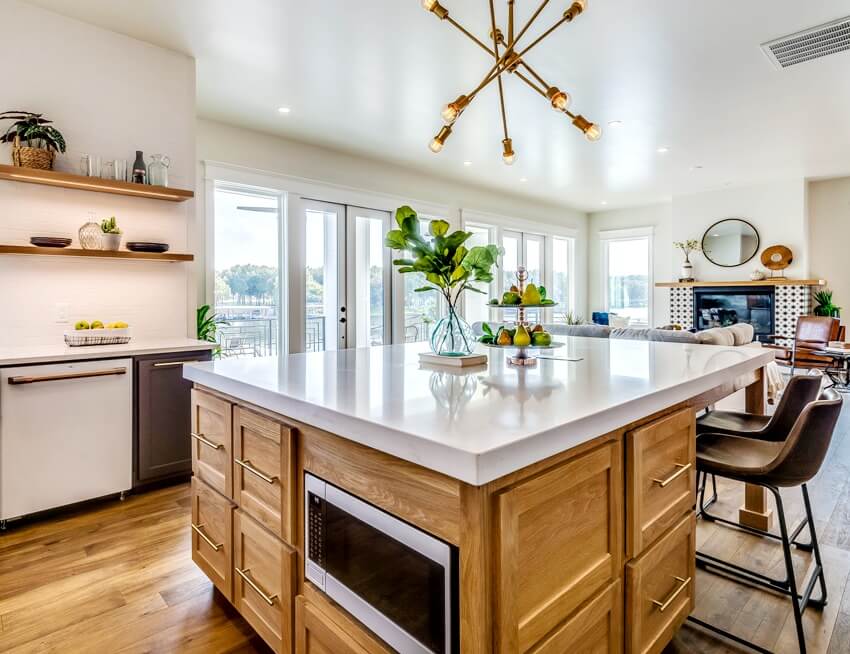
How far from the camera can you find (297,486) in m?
1.25

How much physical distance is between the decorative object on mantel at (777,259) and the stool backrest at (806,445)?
6.74 metres

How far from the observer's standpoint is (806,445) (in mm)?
1439

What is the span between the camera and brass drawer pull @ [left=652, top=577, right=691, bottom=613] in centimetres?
132

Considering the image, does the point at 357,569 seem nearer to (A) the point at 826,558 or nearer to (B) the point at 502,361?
(B) the point at 502,361

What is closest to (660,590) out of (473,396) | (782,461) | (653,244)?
(782,461)

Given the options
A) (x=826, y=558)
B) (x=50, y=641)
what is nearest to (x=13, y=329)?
(x=50, y=641)

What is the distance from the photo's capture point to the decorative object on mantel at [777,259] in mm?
6863

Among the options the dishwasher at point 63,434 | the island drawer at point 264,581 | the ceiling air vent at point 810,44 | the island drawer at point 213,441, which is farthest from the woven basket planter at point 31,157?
the ceiling air vent at point 810,44

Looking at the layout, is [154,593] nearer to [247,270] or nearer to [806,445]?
[806,445]

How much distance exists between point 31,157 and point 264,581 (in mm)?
2619

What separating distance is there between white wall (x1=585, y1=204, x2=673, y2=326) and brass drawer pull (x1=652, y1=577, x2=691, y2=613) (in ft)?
24.7

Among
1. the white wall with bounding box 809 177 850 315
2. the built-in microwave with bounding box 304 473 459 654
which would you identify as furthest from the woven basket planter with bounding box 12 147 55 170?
the white wall with bounding box 809 177 850 315

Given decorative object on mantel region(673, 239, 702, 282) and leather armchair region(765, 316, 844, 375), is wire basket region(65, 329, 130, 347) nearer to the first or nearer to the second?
leather armchair region(765, 316, 844, 375)

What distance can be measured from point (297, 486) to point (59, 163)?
2.74 metres
